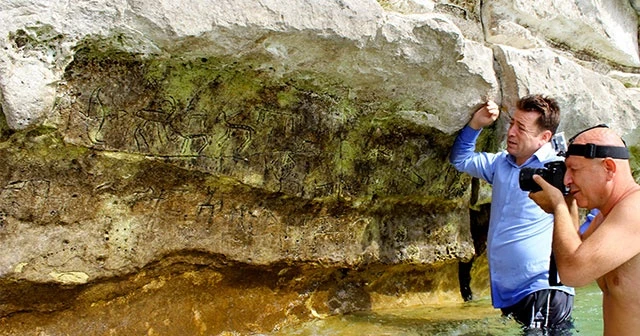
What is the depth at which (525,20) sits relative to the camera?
4.20 meters

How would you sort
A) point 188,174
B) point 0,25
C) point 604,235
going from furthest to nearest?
point 188,174 < point 0,25 < point 604,235

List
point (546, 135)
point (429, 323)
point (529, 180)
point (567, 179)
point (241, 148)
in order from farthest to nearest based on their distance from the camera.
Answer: point (429, 323)
point (546, 135)
point (241, 148)
point (529, 180)
point (567, 179)

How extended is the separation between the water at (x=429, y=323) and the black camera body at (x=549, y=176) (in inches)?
40.3

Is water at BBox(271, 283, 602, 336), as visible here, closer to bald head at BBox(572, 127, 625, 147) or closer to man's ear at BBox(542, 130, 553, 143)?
man's ear at BBox(542, 130, 553, 143)

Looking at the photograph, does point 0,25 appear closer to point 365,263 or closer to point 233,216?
point 233,216

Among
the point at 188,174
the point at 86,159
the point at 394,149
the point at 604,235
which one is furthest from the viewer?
the point at 394,149

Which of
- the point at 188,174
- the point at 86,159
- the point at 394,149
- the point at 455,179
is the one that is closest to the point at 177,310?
the point at 188,174

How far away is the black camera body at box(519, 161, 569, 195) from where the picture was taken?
2494 millimetres

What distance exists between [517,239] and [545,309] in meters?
0.40

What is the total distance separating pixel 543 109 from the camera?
3285mm

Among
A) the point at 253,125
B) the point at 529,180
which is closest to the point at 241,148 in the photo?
the point at 253,125

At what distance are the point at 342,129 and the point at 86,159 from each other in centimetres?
146

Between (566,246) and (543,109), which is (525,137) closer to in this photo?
(543,109)

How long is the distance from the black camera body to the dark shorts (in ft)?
2.52
